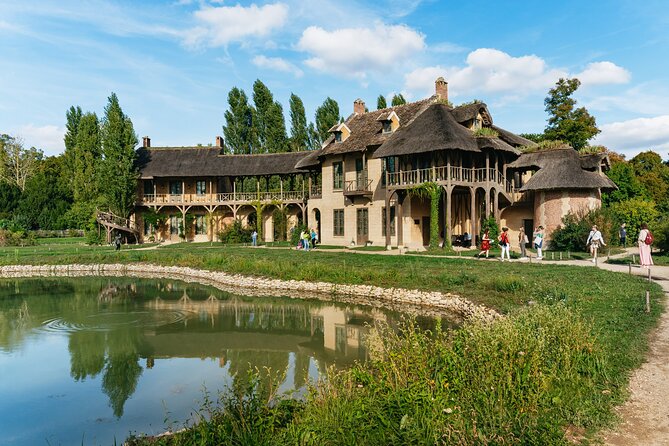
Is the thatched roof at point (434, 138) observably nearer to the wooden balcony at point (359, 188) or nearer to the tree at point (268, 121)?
the wooden balcony at point (359, 188)

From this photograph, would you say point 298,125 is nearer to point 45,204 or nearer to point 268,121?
point 268,121

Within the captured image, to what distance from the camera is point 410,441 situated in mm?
5723

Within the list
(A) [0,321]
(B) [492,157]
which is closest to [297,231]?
(B) [492,157]

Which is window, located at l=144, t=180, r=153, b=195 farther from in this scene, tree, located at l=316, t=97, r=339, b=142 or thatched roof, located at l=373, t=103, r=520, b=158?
thatched roof, located at l=373, t=103, r=520, b=158

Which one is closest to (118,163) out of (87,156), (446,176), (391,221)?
(87,156)

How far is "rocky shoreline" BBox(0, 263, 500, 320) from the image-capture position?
16.1 m

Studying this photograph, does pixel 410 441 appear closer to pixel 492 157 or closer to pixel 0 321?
pixel 0 321

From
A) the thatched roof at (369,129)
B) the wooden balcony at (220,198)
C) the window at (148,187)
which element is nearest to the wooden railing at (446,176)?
the thatched roof at (369,129)

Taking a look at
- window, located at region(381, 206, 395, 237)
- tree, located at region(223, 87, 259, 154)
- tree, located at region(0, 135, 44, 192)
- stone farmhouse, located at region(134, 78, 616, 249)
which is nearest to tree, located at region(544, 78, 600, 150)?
stone farmhouse, located at region(134, 78, 616, 249)

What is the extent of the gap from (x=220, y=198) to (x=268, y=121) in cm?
1413

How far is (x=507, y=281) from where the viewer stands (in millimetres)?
15406

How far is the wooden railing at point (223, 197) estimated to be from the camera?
42.2m

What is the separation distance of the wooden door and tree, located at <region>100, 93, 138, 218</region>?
2043 centimetres

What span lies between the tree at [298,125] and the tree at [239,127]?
167 inches
